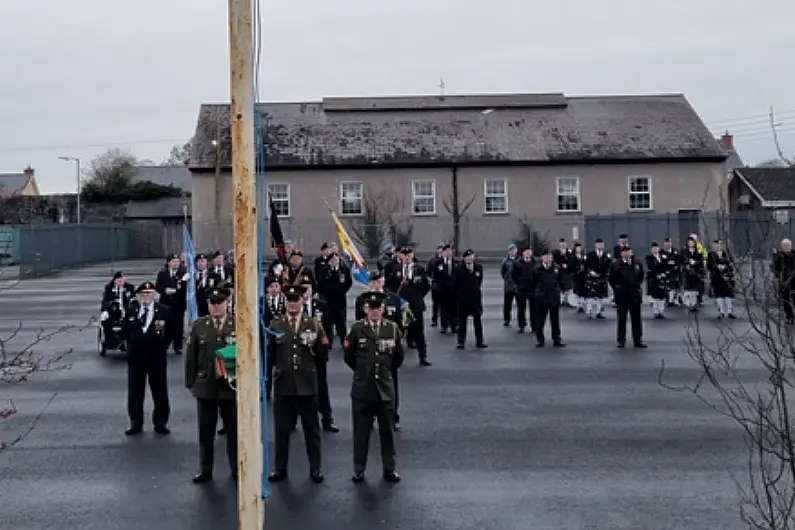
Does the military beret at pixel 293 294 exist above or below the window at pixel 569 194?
below

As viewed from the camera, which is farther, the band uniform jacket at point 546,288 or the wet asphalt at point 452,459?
the band uniform jacket at point 546,288

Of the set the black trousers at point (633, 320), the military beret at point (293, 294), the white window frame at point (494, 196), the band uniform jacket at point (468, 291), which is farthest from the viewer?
the white window frame at point (494, 196)

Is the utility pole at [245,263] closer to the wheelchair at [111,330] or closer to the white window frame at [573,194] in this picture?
the wheelchair at [111,330]

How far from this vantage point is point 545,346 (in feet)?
63.7

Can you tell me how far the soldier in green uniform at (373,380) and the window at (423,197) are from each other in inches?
1471

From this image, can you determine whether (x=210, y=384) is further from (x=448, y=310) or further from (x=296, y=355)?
(x=448, y=310)

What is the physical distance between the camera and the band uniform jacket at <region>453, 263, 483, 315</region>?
62.9 ft

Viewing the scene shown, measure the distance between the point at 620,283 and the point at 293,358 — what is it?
34.3 feet

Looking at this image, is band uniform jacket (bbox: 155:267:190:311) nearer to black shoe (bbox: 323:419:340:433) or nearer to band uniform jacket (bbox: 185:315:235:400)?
black shoe (bbox: 323:419:340:433)

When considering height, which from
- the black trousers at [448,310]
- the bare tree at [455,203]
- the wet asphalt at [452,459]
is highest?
the bare tree at [455,203]

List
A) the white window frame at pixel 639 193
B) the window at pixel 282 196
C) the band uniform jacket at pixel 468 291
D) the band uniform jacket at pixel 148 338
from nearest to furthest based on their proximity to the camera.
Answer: the band uniform jacket at pixel 148 338, the band uniform jacket at pixel 468 291, the window at pixel 282 196, the white window frame at pixel 639 193

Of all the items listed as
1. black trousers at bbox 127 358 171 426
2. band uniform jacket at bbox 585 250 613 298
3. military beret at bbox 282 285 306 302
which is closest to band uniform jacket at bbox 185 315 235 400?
military beret at bbox 282 285 306 302

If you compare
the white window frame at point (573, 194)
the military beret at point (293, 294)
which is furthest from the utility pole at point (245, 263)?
the white window frame at point (573, 194)

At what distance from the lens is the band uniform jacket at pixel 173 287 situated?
19406 millimetres
